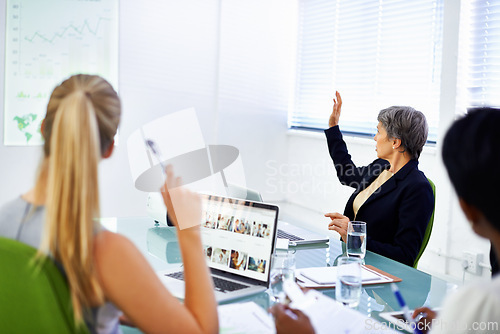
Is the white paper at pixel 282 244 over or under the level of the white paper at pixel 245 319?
over

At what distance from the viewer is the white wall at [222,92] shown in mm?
4191

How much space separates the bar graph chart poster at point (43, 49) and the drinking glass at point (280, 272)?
2839 millimetres

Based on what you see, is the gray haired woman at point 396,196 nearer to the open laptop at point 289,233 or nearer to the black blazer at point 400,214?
the black blazer at point 400,214

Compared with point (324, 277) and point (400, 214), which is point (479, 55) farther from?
point (324, 277)

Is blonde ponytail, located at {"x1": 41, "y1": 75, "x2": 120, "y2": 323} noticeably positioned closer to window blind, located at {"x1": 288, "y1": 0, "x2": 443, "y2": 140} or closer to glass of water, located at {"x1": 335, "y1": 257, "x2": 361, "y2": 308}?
glass of water, located at {"x1": 335, "y1": 257, "x2": 361, "y2": 308}

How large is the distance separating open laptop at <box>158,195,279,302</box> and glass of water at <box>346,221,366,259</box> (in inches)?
15.8

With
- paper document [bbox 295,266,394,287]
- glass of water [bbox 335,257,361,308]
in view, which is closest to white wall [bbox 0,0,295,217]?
paper document [bbox 295,266,394,287]

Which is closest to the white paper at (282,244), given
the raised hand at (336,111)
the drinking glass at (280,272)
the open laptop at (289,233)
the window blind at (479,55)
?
the open laptop at (289,233)

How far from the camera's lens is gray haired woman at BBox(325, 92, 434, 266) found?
7.32ft

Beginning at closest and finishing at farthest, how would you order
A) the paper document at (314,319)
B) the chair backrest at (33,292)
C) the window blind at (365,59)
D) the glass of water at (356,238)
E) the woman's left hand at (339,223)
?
1. the chair backrest at (33,292)
2. the paper document at (314,319)
3. the glass of water at (356,238)
4. the woman's left hand at (339,223)
5. the window blind at (365,59)

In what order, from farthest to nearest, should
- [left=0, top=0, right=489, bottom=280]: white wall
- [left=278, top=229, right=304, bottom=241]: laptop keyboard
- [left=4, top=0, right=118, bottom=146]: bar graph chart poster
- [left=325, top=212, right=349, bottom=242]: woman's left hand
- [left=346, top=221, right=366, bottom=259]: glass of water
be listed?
[left=0, top=0, right=489, bottom=280]: white wall
[left=4, top=0, right=118, bottom=146]: bar graph chart poster
[left=278, top=229, right=304, bottom=241]: laptop keyboard
[left=325, top=212, right=349, bottom=242]: woman's left hand
[left=346, top=221, right=366, bottom=259]: glass of water

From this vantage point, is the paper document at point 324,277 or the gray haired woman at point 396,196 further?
the gray haired woman at point 396,196

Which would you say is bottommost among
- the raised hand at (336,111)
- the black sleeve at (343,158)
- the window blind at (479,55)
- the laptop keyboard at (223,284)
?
the laptop keyboard at (223,284)

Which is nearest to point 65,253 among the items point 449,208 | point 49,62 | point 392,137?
point 392,137
